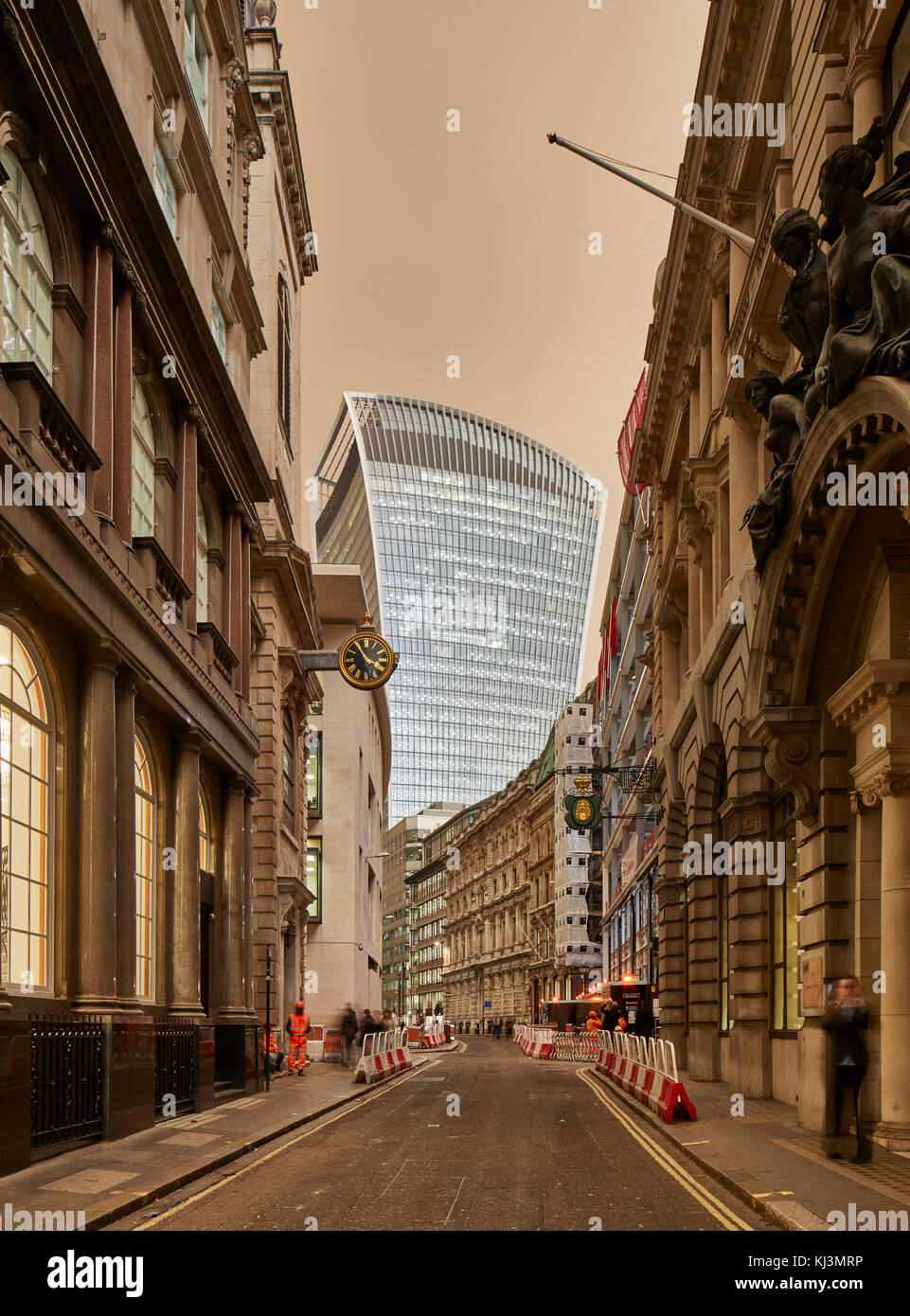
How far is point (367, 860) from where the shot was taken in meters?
75.8

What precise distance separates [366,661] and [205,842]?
1052cm

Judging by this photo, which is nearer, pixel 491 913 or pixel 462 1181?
pixel 462 1181

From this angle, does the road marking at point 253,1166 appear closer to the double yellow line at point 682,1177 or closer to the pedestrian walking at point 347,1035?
the double yellow line at point 682,1177

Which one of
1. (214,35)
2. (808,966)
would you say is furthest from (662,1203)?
(214,35)

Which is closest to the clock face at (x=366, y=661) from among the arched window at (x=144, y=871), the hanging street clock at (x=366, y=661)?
the hanging street clock at (x=366, y=661)

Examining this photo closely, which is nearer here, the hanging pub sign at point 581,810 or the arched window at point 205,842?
the arched window at point 205,842

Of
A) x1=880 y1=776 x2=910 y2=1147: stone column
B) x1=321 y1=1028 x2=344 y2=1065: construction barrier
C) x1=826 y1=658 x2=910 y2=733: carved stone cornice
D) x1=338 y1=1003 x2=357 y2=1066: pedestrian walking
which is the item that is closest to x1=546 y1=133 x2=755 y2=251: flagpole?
→ x1=826 y1=658 x2=910 y2=733: carved stone cornice

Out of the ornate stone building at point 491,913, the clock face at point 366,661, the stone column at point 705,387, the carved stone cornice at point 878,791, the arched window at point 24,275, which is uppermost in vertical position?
the stone column at point 705,387

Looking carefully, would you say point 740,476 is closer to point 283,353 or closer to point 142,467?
→ point 142,467

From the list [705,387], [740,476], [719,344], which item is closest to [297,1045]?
[740,476]

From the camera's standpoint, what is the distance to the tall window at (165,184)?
81.9 ft

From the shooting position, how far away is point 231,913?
2895 centimetres

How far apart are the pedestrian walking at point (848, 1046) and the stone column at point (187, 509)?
1434 centimetres

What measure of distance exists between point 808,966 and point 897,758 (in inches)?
155
